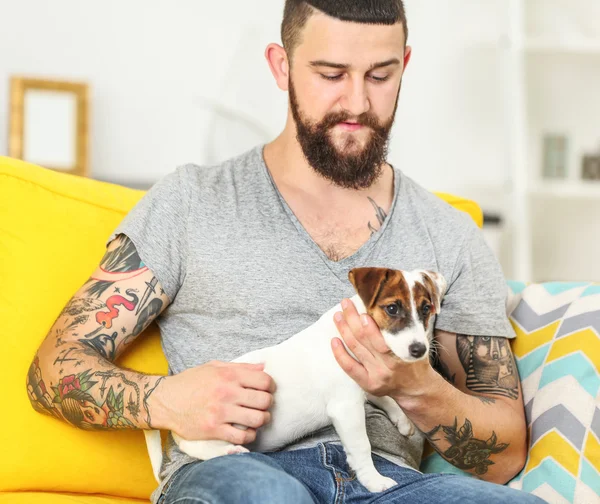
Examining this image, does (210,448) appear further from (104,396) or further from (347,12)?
(347,12)

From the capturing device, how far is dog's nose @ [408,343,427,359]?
4.06 ft

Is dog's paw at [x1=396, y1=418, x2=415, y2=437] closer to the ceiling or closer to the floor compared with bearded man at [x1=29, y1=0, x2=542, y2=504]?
closer to the floor

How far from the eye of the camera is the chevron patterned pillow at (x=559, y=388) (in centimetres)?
146

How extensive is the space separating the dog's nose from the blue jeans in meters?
0.23

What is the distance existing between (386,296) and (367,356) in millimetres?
107

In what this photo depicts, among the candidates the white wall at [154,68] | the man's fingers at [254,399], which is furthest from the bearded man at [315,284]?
the white wall at [154,68]

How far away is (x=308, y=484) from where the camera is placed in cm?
131

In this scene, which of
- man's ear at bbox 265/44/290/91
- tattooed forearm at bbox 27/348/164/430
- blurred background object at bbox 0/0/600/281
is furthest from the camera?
blurred background object at bbox 0/0/600/281

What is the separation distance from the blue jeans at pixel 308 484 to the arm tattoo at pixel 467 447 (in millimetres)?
96

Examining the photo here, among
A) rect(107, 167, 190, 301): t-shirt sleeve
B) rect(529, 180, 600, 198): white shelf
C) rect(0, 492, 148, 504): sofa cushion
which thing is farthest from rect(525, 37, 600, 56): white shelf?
rect(0, 492, 148, 504): sofa cushion

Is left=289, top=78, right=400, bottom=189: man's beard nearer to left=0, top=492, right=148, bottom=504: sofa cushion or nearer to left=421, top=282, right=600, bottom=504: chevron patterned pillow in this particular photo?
left=421, top=282, right=600, bottom=504: chevron patterned pillow

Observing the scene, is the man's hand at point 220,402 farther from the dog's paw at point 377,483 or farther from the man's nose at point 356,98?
the man's nose at point 356,98

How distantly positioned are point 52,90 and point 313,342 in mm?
1704

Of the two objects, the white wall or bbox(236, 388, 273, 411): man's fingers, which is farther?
the white wall
